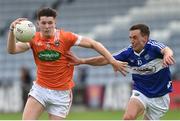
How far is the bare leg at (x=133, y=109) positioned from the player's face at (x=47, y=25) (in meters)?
1.68

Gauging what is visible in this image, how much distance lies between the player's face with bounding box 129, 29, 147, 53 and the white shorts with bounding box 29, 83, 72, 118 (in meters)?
1.27

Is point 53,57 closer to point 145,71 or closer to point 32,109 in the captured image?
point 32,109

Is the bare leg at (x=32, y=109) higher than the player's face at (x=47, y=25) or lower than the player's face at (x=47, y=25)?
lower

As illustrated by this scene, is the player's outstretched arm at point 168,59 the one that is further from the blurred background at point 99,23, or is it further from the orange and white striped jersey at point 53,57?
the blurred background at point 99,23

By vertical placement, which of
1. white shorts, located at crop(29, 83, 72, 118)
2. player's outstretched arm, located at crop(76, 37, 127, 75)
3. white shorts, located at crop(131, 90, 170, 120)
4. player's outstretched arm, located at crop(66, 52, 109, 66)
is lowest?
white shorts, located at crop(131, 90, 170, 120)

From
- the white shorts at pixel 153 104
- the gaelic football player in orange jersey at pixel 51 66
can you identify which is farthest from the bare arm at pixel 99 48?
the white shorts at pixel 153 104

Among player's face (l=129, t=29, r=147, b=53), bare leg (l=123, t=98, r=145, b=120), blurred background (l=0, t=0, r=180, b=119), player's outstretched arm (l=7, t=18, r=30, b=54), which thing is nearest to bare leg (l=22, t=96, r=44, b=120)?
player's outstretched arm (l=7, t=18, r=30, b=54)

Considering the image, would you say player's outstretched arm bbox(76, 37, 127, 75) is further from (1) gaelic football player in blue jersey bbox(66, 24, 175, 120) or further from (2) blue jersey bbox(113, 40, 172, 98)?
(2) blue jersey bbox(113, 40, 172, 98)

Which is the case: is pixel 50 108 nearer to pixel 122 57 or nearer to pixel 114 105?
pixel 122 57

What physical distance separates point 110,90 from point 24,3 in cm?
759

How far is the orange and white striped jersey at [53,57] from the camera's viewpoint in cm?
955

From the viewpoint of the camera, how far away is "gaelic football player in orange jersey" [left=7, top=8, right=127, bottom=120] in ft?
31.1

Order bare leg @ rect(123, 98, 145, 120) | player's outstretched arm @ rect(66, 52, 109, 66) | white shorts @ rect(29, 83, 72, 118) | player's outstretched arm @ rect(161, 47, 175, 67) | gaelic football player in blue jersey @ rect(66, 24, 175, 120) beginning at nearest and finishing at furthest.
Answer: player's outstretched arm @ rect(161, 47, 175, 67), white shorts @ rect(29, 83, 72, 118), player's outstretched arm @ rect(66, 52, 109, 66), bare leg @ rect(123, 98, 145, 120), gaelic football player in blue jersey @ rect(66, 24, 175, 120)

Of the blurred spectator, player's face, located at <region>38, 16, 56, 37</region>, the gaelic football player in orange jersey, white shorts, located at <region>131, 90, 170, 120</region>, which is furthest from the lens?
the blurred spectator
